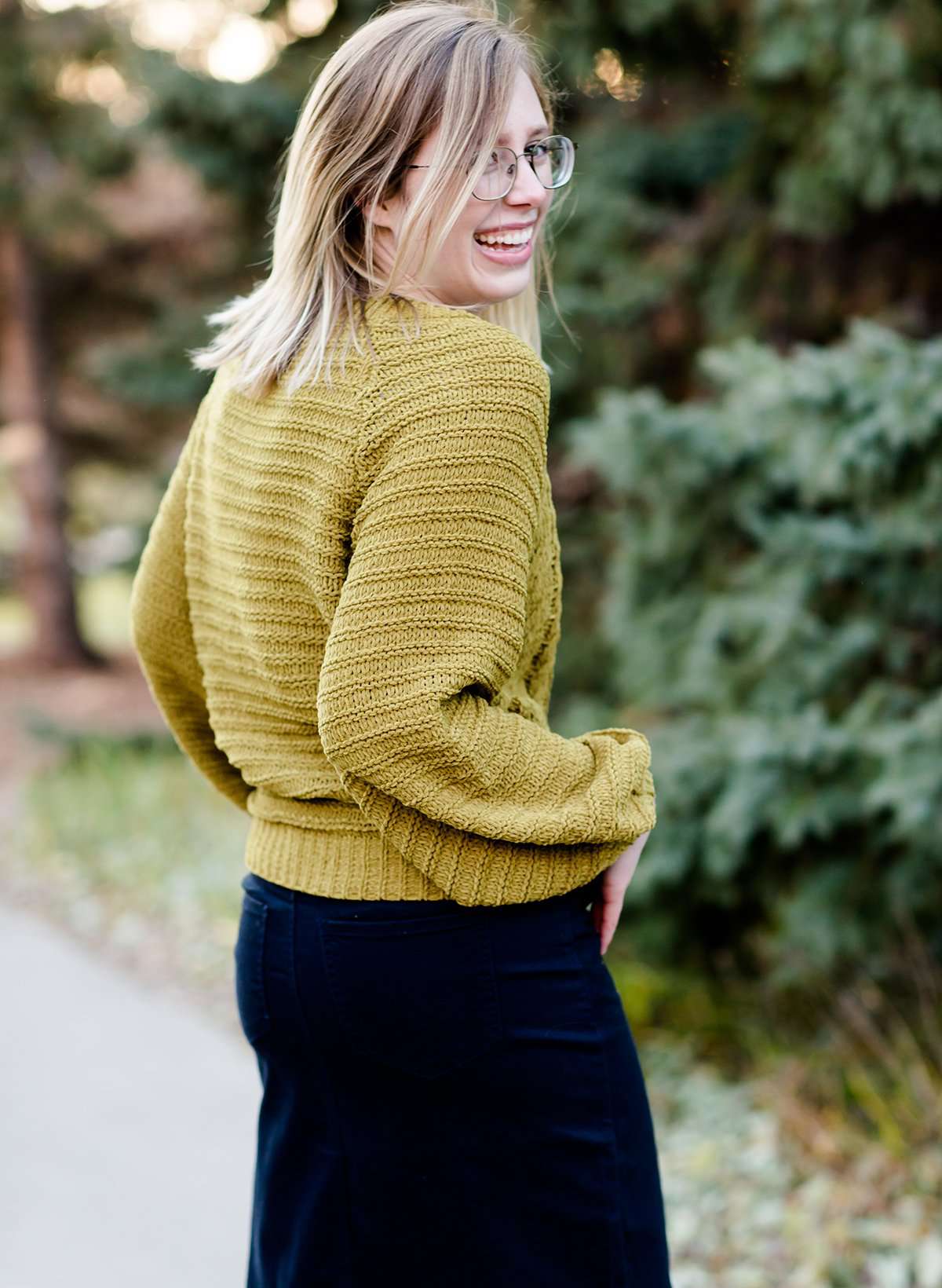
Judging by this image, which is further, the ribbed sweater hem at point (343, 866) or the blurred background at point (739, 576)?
the blurred background at point (739, 576)

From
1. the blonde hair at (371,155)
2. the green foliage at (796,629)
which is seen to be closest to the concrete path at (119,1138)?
the green foliage at (796,629)

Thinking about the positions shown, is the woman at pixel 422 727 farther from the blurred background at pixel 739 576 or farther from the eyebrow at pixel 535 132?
the blurred background at pixel 739 576

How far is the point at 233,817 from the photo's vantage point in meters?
6.23

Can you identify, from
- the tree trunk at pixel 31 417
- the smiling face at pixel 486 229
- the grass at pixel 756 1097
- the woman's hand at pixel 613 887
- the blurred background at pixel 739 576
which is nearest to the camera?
the smiling face at pixel 486 229

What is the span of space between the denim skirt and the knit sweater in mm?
57

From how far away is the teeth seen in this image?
4.62 ft

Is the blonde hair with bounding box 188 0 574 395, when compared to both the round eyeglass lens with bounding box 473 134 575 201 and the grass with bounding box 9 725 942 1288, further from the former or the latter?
the grass with bounding box 9 725 942 1288

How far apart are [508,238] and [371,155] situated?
180 mm

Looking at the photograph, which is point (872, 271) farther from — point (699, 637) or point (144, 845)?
point (144, 845)

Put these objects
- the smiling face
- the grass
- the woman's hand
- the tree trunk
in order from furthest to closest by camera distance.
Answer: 1. the tree trunk
2. the grass
3. the woman's hand
4. the smiling face

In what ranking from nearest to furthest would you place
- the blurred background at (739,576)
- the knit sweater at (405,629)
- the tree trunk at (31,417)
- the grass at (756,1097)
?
the knit sweater at (405,629)
the grass at (756,1097)
the blurred background at (739,576)
the tree trunk at (31,417)

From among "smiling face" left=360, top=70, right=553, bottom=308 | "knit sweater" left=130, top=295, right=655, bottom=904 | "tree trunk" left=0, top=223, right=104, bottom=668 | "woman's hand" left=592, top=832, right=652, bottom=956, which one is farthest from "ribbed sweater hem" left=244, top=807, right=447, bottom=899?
"tree trunk" left=0, top=223, right=104, bottom=668

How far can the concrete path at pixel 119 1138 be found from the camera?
111 inches

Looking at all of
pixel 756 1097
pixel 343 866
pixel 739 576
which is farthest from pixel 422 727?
pixel 756 1097
